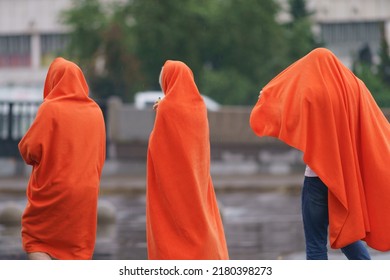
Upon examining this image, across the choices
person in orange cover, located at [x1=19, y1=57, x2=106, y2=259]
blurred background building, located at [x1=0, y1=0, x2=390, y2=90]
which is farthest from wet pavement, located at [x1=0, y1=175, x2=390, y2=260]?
blurred background building, located at [x1=0, y1=0, x2=390, y2=90]

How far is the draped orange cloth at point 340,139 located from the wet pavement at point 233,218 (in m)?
Result: 3.64

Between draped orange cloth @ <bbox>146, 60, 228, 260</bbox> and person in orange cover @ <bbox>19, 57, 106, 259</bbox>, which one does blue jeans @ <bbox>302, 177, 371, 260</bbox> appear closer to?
draped orange cloth @ <bbox>146, 60, 228, 260</bbox>

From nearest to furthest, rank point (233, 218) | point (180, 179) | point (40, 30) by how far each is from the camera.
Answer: point (180, 179)
point (233, 218)
point (40, 30)

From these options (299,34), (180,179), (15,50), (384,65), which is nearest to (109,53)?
(299,34)

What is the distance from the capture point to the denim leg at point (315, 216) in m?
7.75

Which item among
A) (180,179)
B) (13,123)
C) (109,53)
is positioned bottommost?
(109,53)

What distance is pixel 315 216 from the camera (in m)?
7.77

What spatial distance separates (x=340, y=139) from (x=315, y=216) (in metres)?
0.53

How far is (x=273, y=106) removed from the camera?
7941 millimetres

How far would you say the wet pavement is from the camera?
41.0ft

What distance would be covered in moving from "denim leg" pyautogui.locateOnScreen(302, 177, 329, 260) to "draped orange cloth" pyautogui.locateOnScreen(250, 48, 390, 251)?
7 cm

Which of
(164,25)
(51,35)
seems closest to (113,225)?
(164,25)

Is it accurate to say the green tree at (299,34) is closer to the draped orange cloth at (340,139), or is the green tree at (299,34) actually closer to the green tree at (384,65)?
the green tree at (384,65)

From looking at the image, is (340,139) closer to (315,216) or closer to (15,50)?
(315,216)
